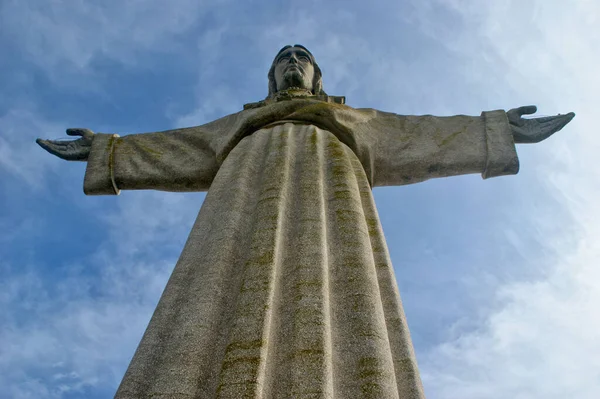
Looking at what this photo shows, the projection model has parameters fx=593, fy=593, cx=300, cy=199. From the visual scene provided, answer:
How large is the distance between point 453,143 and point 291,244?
Answer: 3.70 metres

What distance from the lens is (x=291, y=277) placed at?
3.71 metres

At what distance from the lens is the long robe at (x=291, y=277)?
3025 millimetres

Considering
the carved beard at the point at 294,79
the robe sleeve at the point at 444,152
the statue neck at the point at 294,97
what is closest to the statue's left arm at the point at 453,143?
the robe sleeve at the point at 444,152

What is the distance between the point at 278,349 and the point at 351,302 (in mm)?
591

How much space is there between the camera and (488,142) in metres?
7.02

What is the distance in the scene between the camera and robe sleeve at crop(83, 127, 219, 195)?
282 inches

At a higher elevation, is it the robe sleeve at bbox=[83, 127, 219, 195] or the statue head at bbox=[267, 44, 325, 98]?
the statue head at bbox=[267, 44, 325, 98]

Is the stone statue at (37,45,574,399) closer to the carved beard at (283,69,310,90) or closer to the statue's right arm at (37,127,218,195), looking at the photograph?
the statue's right arm at (37,127,218,195)

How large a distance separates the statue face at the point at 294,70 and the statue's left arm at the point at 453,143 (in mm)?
1765

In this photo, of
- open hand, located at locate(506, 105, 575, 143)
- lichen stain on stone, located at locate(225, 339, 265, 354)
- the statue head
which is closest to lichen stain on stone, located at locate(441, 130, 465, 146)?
open hand, located at locate(506, 105, 575, 143)

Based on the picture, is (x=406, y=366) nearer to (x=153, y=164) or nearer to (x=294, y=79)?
(x=153, y=164)

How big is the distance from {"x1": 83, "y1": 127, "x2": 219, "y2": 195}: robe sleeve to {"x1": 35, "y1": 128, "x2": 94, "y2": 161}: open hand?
0.42 ft

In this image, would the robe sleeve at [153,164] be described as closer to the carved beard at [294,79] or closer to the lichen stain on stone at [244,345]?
the carved beard at [294,79]

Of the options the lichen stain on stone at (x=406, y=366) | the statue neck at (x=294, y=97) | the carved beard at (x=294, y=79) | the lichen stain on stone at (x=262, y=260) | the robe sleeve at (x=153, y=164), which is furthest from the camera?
the carved beard at (x=294, y=79)
